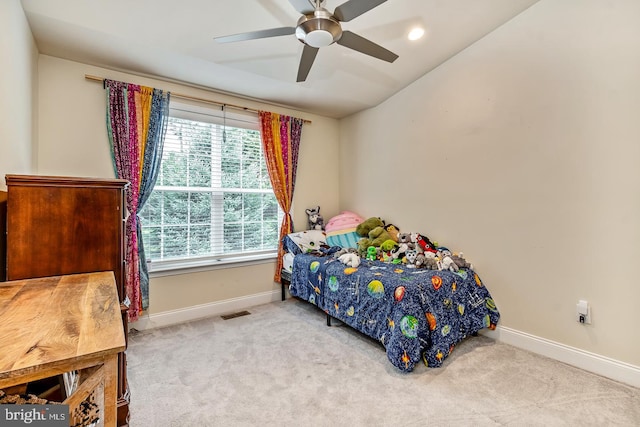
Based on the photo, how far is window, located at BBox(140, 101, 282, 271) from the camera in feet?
10.1

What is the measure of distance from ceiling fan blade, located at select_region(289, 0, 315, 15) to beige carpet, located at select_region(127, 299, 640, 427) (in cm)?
231

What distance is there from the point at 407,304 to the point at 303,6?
2004mm

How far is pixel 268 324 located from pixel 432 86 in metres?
3.00

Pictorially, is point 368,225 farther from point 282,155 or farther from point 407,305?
point 407,305

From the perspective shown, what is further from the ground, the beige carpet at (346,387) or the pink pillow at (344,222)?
the pink pillow at (344,222)

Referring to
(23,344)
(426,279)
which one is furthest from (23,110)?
(426,279)

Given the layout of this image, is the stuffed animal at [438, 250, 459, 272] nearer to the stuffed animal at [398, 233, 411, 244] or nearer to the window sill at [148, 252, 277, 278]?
the stuffed animal at [398, 233, 411, 244]

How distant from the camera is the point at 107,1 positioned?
199cm

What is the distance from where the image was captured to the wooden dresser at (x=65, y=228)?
1406 mm

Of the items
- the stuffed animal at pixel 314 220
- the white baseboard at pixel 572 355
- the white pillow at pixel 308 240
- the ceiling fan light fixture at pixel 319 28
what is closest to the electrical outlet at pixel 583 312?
the white baseboard at pixel 572 355

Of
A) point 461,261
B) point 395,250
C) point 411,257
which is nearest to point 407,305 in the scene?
point 411,257

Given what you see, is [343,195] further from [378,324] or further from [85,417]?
[85,417]

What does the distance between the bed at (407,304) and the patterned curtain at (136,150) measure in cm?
170

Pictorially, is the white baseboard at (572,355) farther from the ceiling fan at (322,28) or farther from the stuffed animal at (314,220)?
the ceiling fan at (322,28)
